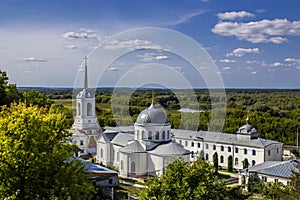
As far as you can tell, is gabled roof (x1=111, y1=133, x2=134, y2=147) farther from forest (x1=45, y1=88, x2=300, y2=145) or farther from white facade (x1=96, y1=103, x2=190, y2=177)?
forest (x1=45, y1=88, x2=300, y2=145)

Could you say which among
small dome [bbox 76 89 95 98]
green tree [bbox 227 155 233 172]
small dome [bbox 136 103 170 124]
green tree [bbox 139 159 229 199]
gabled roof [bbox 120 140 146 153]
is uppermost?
small dome [bbox 76 89 95 98]

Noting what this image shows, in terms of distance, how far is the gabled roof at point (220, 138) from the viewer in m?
32.2

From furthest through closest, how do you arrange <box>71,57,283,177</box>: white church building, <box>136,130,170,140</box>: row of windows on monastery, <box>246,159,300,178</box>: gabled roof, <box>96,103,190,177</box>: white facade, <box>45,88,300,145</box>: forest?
<box>45,88,300,145</box>: forest → <box>136,130,170,140</box>: row of windows on monastery → <box>71,57,283,177</box>: white church building → <box>96,103,190,177</box>: white facade → <box>246,159,300,178</box>: gabled roof

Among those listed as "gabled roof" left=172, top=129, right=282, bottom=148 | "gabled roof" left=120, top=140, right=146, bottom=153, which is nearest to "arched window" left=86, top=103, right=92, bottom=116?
"gabled roof" left=172, top=129, right=282, bottom=148

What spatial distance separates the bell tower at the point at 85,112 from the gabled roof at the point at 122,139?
18.0ft

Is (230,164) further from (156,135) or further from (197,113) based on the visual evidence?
(197,113)

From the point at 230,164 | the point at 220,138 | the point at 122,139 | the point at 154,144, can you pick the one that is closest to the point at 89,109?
the point at 122,139

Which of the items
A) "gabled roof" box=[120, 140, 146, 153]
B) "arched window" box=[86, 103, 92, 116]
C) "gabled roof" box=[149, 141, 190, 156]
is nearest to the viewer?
"gabled roof" box=[149, 141, 190, 156]

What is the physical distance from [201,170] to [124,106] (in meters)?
28.9

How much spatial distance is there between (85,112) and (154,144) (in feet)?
38.8

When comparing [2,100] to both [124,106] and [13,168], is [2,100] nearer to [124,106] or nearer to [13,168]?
[13,168]

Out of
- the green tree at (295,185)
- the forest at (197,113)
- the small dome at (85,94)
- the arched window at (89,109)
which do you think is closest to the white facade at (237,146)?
the forest at (197,113)

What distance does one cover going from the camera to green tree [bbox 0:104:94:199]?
1134cm

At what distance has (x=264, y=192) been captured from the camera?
21703mm
